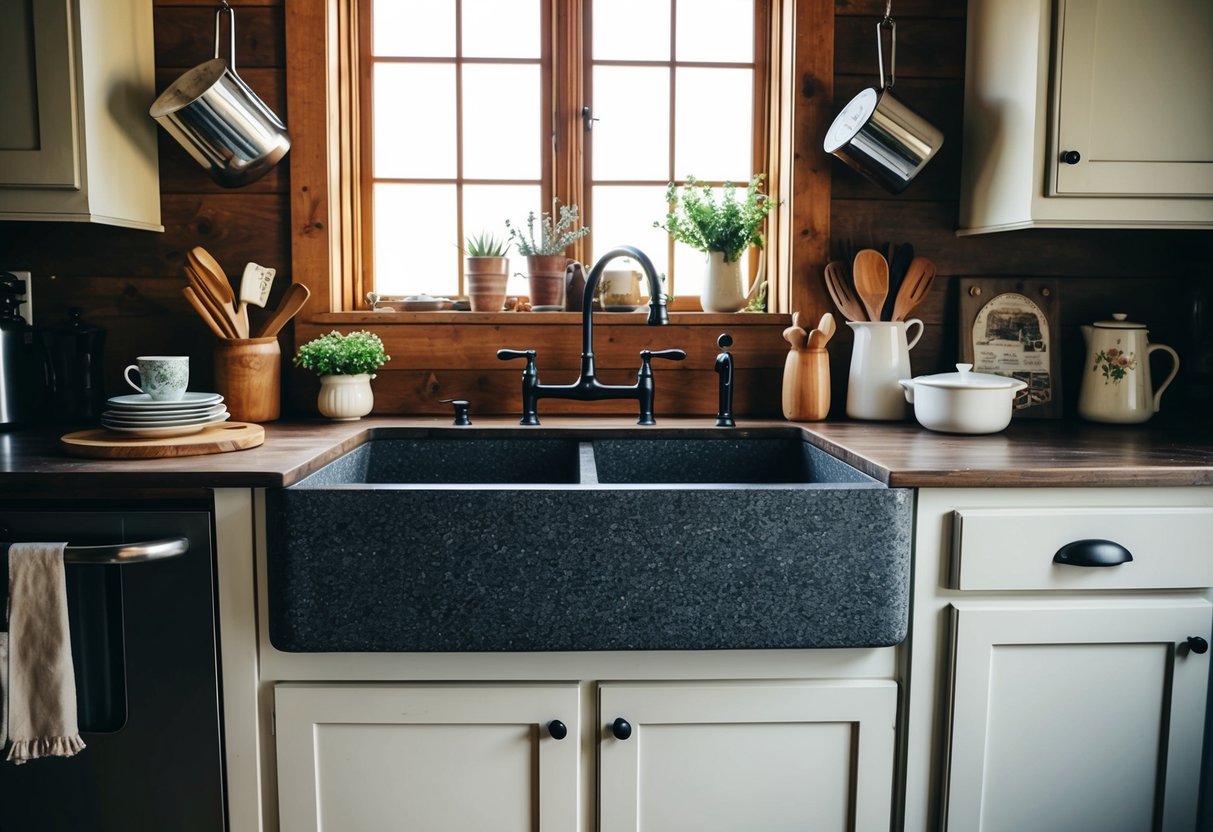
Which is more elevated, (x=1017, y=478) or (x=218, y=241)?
(x=218, y=241)

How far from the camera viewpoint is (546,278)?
2031mm

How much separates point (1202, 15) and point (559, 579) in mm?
1643

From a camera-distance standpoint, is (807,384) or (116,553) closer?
(116,553)

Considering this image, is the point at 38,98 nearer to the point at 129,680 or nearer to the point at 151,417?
the point at 151,417

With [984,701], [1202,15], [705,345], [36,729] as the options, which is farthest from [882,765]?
[1202,15]

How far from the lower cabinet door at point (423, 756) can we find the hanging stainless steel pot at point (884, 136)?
Answer: 1.28m

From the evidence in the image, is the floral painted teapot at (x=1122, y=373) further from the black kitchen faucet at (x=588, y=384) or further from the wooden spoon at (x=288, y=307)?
the wooden spoon at (x=288, y=307)

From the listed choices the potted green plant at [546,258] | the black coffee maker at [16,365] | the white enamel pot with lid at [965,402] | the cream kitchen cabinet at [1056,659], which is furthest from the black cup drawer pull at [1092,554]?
the black coffee maker at [16,365]

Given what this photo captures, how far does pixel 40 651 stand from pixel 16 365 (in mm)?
802

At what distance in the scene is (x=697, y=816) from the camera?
1.36 meters

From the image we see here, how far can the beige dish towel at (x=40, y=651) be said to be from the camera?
1.21m

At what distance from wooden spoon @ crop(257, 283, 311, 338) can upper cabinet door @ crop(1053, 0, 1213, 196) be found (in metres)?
1.57

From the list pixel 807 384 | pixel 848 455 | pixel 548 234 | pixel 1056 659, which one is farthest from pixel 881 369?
pixel 548 234

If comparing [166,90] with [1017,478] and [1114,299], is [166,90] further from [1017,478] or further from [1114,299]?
[1114,299]
